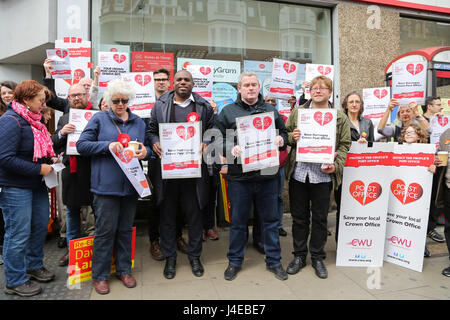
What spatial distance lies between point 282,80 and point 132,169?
9.44 ft

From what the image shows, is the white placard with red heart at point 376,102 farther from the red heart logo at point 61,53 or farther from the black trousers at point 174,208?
the red heart logo at point 61,53

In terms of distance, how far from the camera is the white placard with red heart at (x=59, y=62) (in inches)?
178

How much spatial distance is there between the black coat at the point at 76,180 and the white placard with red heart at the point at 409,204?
11.0 feet

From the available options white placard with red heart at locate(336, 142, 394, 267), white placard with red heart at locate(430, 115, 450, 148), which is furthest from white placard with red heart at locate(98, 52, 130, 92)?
white placard with red heart at locate(430, 115, 450, 148)

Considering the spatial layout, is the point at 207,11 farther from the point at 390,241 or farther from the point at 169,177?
the point at 390,241

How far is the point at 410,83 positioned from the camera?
15.5 feet

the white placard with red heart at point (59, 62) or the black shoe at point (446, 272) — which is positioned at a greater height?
the white placard with red heart at point (59, 62)

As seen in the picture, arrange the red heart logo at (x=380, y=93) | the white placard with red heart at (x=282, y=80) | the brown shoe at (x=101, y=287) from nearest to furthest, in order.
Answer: the brown shoe at (x=101, y=287), the white placard with red heart at (x=282, y=80), the red heart logo at (x=380, y=93)

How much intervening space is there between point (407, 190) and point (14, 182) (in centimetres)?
400

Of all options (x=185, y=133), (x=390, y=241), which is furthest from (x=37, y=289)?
(x=390, y=241)

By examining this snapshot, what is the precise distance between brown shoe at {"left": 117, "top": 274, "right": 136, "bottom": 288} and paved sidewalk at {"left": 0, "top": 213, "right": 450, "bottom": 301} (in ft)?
0.15

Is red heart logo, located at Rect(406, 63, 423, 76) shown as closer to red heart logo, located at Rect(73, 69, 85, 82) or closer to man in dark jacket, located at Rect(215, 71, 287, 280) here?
man in dark jacket, located at Rect(215, 71, 287, 280)

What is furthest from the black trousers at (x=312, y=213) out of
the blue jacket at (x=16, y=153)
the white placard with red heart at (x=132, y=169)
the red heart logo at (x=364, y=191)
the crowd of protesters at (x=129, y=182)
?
the blue jacket at (x=16, y=153)

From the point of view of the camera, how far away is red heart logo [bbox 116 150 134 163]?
305 cm
